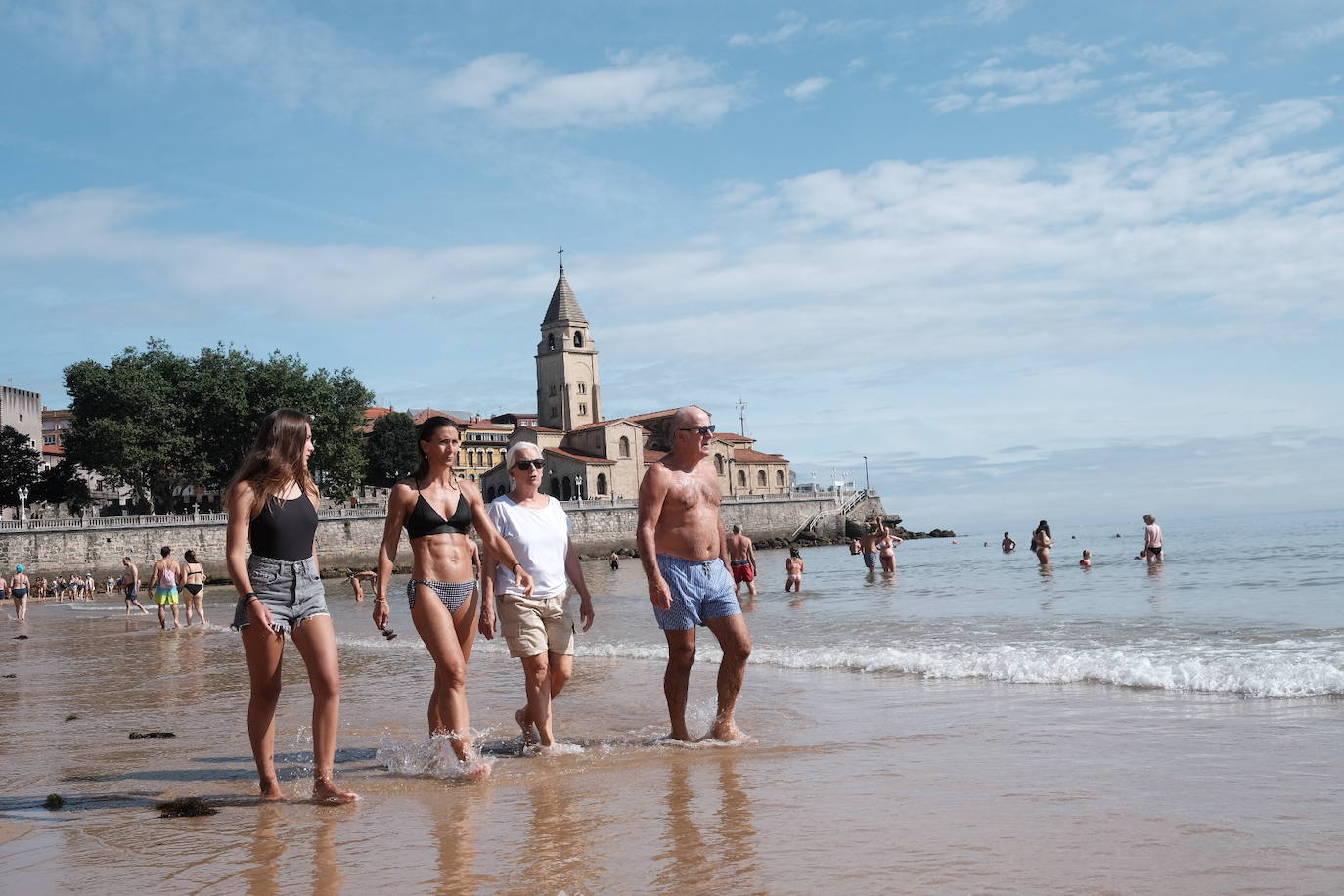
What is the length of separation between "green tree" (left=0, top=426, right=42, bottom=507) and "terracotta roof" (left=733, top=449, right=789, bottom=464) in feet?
167

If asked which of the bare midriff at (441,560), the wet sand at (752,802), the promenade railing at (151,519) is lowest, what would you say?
the wet sand at (752,802)

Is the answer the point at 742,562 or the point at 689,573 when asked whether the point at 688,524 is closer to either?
the point at 689,573

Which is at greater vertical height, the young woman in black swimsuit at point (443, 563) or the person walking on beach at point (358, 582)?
the young woman in black swimsuit at point (443, 563)

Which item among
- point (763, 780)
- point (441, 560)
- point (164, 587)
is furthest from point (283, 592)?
point (164, 587)

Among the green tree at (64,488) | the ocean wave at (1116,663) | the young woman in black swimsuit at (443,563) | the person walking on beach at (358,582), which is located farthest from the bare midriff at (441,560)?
the green tree at (64,488)

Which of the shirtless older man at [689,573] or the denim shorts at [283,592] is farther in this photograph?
the shirtless older man at [689,573]

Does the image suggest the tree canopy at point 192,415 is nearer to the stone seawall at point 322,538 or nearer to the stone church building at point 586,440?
the stone seawall at point 322,538

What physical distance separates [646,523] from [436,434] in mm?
1203

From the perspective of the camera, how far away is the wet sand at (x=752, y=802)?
354cm

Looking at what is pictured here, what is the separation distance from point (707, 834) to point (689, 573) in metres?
2.09

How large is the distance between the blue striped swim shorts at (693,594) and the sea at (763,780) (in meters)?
0.69

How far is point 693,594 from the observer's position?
5.95m

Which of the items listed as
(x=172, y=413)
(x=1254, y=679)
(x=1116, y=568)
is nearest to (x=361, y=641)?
(x=1254, y=679)

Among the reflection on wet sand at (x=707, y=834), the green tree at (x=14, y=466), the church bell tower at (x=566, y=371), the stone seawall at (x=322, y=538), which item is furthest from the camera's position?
the church bell tower at (x=566, y=371)
